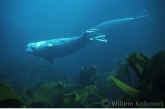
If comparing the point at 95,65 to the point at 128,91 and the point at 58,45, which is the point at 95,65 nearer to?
the point at 58,45

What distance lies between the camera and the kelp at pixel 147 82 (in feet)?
4.13

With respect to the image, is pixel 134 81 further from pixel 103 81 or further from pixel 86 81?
pixel 86 81

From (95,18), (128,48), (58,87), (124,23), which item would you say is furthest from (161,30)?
(58,87)

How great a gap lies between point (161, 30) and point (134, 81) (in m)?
11.4

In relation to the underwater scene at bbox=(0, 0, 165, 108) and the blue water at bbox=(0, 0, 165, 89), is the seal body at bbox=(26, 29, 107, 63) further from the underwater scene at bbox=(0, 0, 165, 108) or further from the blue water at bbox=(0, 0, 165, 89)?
the blue water at bbox=(0, 0, 165, 89)

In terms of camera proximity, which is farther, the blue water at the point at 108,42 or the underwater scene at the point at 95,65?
the blue water at the point at 108,42

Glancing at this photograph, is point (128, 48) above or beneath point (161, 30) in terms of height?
beneath

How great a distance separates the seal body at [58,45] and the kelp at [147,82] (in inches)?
188

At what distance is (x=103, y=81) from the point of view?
3.98m

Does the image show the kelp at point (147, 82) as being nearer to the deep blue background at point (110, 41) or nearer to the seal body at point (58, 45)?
the seal body at point (58, 45)

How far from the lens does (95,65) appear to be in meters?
10.3

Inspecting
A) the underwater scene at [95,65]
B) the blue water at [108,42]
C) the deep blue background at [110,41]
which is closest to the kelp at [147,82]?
the underwater scene at [95,65]

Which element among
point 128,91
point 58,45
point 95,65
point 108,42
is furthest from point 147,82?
point 108,42

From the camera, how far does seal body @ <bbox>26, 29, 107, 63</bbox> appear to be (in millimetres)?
6387
